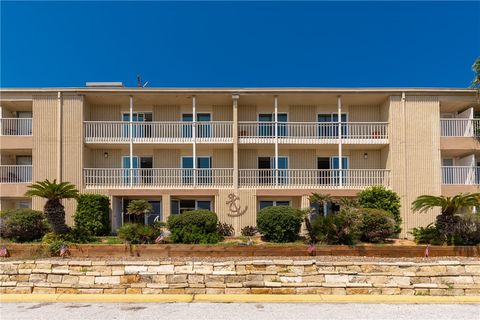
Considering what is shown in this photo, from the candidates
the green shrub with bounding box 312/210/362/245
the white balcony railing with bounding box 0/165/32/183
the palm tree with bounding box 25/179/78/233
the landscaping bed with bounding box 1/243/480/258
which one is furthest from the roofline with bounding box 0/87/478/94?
the landscaping bed with bounding box 1/243/480/258

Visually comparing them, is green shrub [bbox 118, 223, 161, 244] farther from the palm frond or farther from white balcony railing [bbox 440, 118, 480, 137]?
white balcony railing [bbox 440, 118, 480, 137]

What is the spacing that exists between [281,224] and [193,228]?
3.52m

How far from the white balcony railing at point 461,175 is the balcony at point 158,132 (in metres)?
12.0

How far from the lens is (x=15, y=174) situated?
820 inches

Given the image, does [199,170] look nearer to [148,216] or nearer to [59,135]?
[148,216]

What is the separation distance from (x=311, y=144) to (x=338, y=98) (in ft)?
9.72

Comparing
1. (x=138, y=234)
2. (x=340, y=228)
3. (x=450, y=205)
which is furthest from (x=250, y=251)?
(x=450, y=205)

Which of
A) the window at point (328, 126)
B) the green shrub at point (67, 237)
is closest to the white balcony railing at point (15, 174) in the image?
the green shrub at point (67, 237)

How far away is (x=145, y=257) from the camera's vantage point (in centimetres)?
Result: 1302

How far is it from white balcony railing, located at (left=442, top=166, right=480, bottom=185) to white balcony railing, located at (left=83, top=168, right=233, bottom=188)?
1181cm

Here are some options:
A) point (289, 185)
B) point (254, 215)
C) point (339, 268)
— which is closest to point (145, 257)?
point (339, 268)

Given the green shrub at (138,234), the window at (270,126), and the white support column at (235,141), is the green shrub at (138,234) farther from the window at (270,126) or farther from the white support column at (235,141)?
the window at (270,126)

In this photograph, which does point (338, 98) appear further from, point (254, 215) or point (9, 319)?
point (9, 319)

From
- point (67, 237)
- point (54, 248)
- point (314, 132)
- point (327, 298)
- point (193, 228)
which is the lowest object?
point (327, 298)
